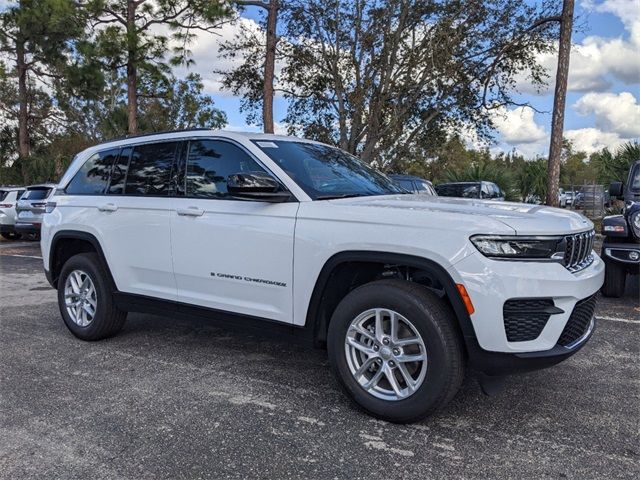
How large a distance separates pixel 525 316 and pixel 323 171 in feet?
6.13

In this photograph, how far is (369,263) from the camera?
349cm

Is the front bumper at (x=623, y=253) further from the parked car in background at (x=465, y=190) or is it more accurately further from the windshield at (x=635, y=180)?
the parked car in background at (x=465, y=190)

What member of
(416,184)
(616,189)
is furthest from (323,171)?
(416,184)

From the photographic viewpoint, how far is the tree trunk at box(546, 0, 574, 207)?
14453mm

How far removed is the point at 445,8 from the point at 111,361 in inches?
692

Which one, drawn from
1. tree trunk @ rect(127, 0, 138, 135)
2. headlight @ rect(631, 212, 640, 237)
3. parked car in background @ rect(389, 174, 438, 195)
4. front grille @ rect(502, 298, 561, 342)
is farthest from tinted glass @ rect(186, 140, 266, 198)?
tree trunk @ rect(127, 0, 138, 135)

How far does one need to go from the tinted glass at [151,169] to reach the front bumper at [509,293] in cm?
260

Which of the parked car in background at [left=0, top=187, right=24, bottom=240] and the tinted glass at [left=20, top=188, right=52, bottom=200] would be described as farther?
the parked car in background at [left=0, top=187, right=24, bottom=240]

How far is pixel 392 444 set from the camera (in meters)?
3.02

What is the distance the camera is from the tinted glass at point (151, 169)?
14.9ft

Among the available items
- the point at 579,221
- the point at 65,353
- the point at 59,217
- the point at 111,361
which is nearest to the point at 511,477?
the point at 579,221

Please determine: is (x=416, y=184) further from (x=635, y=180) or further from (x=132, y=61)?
(x=132, y=61)

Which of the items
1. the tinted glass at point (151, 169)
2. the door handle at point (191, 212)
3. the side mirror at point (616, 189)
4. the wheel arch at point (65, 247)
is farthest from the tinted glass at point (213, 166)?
the side mirror at point (616, 189)

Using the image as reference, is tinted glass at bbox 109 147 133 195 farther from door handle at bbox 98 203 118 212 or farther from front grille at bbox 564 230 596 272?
front grille at bbox 564 230 596 272
